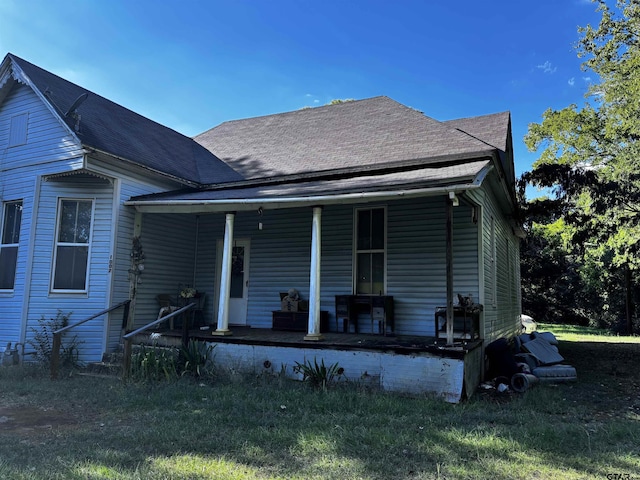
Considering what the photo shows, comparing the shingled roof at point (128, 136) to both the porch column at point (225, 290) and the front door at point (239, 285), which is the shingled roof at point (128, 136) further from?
the porch column at point (225, 290)

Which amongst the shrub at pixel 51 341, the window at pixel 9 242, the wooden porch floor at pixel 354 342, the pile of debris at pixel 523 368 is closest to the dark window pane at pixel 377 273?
the wooden porch floor at pixel 354 342

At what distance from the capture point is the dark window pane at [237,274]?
10.2 m

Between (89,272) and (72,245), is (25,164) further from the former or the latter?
(89,272)

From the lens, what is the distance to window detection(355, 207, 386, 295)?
8828mm

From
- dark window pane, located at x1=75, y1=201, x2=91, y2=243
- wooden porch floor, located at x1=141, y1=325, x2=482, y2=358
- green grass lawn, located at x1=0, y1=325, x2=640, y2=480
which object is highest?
dark window pane, located at x1=75, y1=201, x2=91, y2=243

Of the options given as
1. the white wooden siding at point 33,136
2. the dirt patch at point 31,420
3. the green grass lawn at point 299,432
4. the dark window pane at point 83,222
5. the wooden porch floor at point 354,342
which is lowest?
the dirt patch at point 31,420

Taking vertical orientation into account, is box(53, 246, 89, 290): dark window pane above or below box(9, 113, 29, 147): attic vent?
below

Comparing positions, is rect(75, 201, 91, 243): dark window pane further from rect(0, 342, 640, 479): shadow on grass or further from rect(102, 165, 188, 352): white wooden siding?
rect(0, 342, 640, 479): shadow on grass

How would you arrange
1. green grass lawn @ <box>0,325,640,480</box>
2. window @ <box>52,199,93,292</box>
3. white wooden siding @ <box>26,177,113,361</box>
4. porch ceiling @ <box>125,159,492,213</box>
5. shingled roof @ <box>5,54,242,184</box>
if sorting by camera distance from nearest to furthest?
green grass lawn @ <box>0,325,640,480</box> < porch ceiling @ <box>125,159,492,213</box> < white wooden siding @ <box>26,177,113,361</box> < window @ <box>52,199,93,292</box> < shingled roof @ <box>5,54,242,184</box>

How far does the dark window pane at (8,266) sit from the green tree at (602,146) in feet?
40.5

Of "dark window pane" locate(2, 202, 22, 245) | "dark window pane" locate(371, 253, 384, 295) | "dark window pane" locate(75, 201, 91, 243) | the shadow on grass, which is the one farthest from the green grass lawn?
"dark window pane" locate(2, 202, 22, 245)

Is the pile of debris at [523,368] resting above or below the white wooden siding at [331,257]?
below

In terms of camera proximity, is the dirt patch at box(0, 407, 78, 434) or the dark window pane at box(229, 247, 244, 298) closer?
the dirt patch at box(0, 407, 78, 434)

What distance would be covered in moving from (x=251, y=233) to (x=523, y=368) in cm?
619
